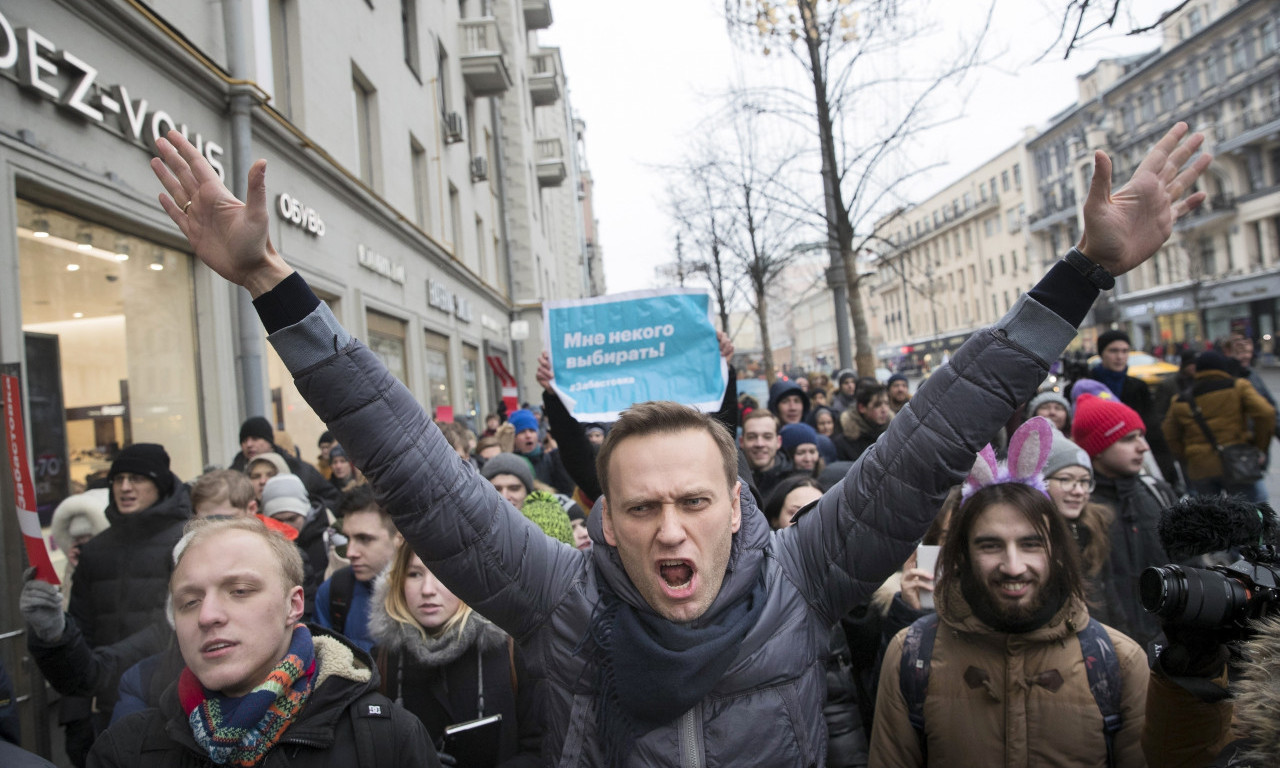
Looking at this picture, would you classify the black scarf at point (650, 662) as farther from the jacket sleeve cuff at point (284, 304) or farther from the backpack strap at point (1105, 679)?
the backpack strap at point (1105, 679)

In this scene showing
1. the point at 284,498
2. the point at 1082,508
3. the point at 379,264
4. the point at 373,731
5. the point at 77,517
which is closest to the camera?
the point at 373,731

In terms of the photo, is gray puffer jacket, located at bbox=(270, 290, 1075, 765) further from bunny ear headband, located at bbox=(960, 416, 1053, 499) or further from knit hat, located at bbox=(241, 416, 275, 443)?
knit hat, located at bbox=(241, 416, 275, 443)

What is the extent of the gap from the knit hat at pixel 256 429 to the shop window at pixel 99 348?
0.73m

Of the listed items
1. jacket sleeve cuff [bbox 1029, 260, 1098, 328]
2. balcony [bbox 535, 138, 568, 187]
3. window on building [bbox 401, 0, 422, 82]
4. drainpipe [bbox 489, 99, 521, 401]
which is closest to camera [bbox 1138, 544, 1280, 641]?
jacket sleeve cuff [bbox 1029, 260, 1098, 328]

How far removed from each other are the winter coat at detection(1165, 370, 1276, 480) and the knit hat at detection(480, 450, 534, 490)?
568 centimetres

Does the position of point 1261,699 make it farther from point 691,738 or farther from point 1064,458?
point 1064,458

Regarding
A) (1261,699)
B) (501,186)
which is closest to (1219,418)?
(1261,699)

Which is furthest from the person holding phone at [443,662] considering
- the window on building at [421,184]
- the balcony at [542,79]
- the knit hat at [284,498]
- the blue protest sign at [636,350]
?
the balcony at [542,79]

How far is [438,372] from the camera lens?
16.2 meters

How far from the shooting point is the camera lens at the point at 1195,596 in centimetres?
148

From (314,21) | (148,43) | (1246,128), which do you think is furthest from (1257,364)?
(148,43)

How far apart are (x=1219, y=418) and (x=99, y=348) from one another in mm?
8907

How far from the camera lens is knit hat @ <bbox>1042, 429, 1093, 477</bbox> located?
3570mm

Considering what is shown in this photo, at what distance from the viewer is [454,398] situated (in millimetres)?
17047
